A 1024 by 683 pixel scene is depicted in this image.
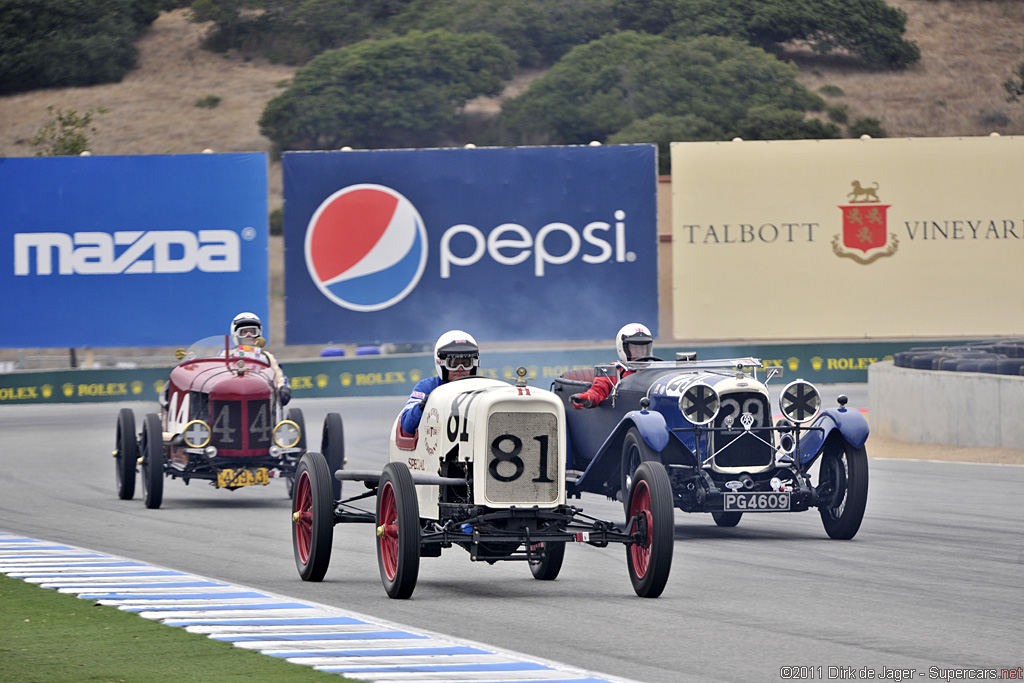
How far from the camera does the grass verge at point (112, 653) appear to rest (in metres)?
7.00

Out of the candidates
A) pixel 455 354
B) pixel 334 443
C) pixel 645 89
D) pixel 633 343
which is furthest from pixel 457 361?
pixel 645 89

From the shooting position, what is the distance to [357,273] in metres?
33.8

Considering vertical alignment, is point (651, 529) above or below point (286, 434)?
below

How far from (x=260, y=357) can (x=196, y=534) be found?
10.7 ft

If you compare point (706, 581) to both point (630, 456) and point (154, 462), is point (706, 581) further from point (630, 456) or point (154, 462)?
point (154, 462)

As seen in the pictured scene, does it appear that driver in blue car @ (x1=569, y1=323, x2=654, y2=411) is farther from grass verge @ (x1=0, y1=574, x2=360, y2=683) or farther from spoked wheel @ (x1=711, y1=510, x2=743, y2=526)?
grass verge @ (x1=0, y1=574, x2=360, y2=683)

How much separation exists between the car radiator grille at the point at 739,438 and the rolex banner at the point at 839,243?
71.2 ft

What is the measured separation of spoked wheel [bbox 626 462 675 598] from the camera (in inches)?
356

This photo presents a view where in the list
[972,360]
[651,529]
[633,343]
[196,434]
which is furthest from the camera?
[972,360]

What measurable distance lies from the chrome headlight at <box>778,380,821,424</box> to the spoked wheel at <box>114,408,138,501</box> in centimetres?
670

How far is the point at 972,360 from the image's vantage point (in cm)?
2198

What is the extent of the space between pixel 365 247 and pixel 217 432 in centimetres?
1887

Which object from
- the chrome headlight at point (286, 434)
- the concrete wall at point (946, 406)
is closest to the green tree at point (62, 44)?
the concrete wall at point (946, 406)

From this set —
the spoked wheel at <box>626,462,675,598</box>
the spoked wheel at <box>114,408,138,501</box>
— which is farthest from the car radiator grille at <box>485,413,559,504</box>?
the spoked wheel at <box>114,408,138,501</box>
